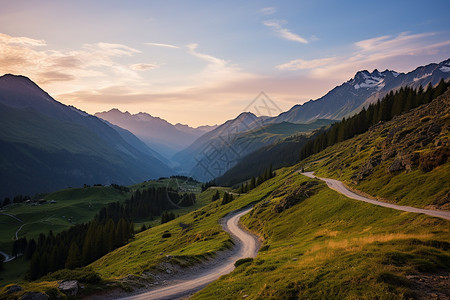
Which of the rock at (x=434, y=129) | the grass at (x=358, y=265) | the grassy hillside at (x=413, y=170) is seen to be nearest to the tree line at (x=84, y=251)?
the grassy hillside at (x=413, y=170)

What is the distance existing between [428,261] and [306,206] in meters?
38.0

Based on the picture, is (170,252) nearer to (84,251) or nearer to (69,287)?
(69,287)

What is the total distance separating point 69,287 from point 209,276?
668 inches

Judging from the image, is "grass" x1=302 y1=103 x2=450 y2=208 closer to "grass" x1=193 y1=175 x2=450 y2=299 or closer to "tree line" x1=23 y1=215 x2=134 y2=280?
"grass" x1=193 y1=175 x2=450 y2=299

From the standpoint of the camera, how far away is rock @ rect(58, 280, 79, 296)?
81.9ft

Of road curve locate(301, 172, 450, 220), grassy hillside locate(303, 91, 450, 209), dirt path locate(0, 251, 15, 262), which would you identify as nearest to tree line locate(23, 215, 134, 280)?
dirt path locate(0, 251, 15, 262)

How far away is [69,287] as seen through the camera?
2541 centimetres

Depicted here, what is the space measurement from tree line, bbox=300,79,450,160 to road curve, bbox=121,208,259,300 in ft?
327

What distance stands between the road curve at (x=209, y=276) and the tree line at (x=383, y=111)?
327ft

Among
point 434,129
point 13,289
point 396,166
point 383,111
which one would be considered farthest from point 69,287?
point 383,111

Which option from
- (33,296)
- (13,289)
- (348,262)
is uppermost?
(348,262)

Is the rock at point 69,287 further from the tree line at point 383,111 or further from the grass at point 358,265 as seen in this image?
the tree line at point 383,111

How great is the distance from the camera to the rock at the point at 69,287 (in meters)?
25.0

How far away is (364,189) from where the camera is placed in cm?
5372
